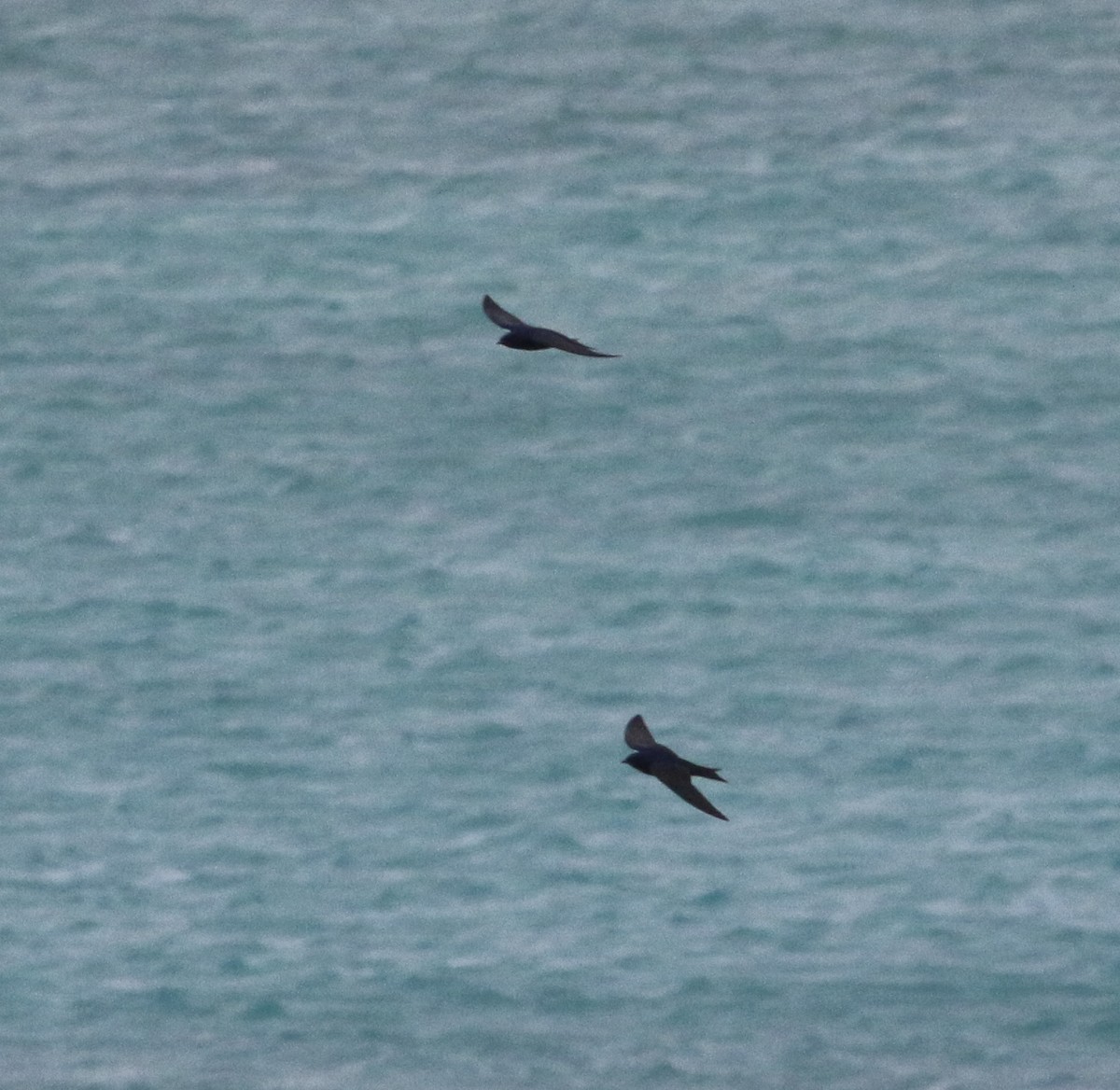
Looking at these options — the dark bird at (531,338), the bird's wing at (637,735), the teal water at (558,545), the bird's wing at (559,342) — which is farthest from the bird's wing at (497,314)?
the teal water at (558,545)

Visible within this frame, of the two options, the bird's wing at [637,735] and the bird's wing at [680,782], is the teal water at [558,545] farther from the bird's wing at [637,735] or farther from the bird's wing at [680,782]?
the bird's wing at [680,782]

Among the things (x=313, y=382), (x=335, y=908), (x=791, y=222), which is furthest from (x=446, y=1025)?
(x=791, y=222)

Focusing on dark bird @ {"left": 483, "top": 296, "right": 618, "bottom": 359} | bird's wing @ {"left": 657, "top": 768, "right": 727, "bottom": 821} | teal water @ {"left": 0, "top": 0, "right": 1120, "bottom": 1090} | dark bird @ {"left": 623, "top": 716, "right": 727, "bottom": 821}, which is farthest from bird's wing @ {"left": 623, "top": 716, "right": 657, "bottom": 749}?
teal water @ {"left": 0, "top": 0, "right": 1120, "bottom": 1090}

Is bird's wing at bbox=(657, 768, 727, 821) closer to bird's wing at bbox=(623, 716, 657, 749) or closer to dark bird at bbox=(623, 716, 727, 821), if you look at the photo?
dark bird at bbox=(623, 716, 727, 821)

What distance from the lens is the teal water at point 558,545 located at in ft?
53.7

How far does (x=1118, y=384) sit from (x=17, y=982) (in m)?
10.2

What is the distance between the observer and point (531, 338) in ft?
30.1

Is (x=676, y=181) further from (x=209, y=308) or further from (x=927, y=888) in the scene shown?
(x=927, y=888)

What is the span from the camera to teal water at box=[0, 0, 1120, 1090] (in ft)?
53.7

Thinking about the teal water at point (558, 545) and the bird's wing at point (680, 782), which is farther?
the teal water at point (558, 545)

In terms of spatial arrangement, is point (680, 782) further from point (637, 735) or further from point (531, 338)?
point (531, 338)

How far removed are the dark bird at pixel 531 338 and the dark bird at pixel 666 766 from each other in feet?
4.46

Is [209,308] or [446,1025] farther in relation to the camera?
[209,308]

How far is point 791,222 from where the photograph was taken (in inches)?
930
